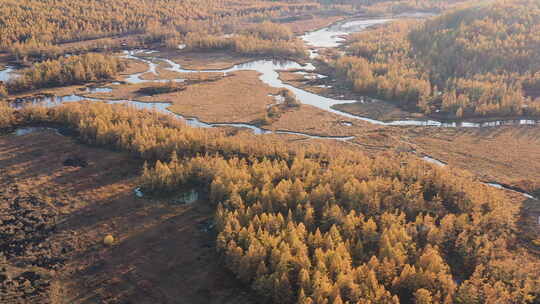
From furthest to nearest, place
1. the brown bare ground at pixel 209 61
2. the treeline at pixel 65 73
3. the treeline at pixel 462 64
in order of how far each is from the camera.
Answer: the brown bare ground at pixel 209 61, the treeline at pixel 65 73, the treeline at pixel 462 64

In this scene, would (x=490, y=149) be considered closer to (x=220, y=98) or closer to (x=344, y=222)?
(x=344, y=222)

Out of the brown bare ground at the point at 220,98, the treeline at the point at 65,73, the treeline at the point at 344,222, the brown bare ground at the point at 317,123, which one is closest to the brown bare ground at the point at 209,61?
the brown bare ground at the point at 220,98

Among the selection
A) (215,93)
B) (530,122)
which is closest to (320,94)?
(215,93)

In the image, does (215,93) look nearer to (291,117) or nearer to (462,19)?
(291,117)

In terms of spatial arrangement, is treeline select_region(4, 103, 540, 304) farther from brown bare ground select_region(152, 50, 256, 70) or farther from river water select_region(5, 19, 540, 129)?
brown bare ground select_region(152, 50, 256, 70)

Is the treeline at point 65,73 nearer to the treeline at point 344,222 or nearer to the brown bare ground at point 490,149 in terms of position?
the treeline at point 344,222
